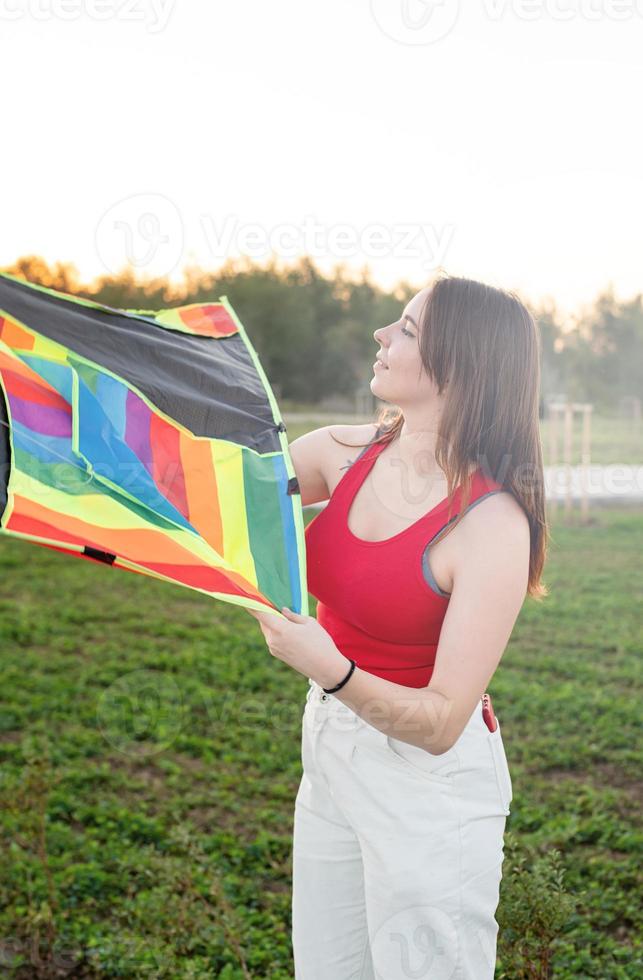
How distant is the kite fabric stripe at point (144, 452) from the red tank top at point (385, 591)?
77mm

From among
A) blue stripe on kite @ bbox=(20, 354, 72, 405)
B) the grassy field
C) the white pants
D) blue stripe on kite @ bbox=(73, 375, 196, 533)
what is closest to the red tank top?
the white pants

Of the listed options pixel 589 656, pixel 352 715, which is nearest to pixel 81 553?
pixel 352 715

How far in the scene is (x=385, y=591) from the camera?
180 cm

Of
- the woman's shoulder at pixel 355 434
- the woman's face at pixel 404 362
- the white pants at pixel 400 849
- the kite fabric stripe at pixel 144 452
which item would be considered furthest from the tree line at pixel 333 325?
the white pants at pixel 400 849

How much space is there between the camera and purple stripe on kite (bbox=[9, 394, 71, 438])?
1852 millimetres

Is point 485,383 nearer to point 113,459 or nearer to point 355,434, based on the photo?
point 355,434

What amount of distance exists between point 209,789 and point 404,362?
3106 mm

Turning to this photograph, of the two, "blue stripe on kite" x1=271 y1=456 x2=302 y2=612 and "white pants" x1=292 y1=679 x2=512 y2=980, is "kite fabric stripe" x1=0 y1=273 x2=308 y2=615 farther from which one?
"white pants" x1=292 y1=679 x2=512 y2=980

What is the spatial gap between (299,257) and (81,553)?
16305 millimetres

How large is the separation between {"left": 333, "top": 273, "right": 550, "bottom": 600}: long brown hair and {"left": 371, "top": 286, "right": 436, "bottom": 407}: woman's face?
2 cm

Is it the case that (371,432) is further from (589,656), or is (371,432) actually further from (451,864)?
(589,656)

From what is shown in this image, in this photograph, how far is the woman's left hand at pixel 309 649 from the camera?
5.39 feet

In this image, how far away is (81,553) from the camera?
1741mm

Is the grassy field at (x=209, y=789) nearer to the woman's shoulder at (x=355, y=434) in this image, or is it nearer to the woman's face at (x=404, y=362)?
the woman's shoulder at (x=355, y=434)
